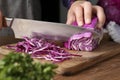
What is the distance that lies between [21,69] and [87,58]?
0.50 meters

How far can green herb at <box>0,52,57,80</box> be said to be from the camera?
0.91 ft

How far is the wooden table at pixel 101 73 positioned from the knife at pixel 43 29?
142 millimetres

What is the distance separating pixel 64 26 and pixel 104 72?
0.70 ft

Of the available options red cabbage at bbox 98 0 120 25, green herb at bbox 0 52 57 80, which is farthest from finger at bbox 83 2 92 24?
green herb at bbox 0 52 57 80

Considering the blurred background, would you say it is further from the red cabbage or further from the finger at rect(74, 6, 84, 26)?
the finger at rect(74, 6, 84, 26)

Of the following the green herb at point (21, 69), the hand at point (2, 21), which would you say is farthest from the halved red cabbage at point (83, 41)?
the green herb at point (21, 69)

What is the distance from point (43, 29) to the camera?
869mm

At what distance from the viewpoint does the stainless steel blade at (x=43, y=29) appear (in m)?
0.83

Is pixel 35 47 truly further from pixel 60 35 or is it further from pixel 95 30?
pixel 95 30

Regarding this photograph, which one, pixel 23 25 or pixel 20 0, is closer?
pixel 23 25

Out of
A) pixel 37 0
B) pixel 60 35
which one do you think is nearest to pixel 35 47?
pixel 60 35

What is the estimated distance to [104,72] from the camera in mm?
686

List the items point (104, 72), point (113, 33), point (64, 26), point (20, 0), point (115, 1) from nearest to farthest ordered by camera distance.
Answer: point (104, 72)
point (64, 26)
point (113, 33)
point (115, 1)
point (20, 0)

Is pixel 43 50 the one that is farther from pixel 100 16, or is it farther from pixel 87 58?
pixel 100 16
